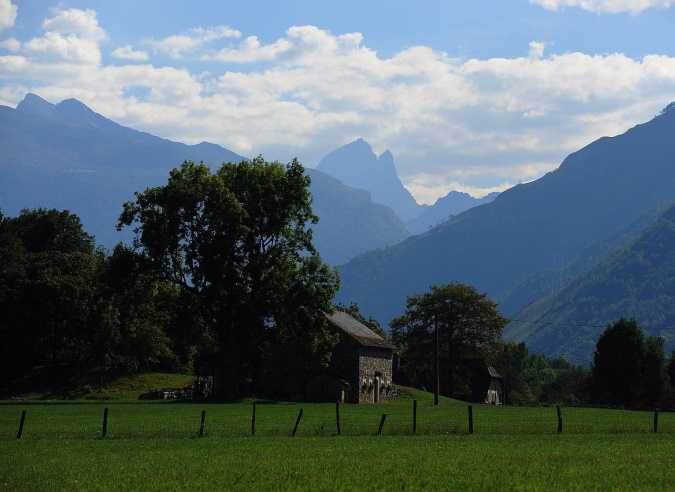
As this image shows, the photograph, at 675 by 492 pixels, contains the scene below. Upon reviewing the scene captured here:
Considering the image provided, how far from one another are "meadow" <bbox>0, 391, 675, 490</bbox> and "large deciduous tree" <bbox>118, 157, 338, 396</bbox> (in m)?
22.1

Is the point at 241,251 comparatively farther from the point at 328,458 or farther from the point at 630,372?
the point at 630,372

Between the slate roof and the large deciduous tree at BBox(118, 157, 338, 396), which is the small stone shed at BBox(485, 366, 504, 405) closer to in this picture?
the slate roof

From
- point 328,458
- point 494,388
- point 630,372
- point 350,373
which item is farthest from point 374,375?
point 328,458

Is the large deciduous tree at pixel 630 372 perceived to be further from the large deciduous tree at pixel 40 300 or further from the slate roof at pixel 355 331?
the large deciduous tree at pixel 40 300

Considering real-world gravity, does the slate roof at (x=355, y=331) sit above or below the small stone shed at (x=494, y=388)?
above

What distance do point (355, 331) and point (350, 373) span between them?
217 inches

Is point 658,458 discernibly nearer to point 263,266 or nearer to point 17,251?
point 263,266

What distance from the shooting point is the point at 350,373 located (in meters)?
76.5

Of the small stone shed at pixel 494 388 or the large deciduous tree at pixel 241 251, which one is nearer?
the large deciduous tree at pixel 241 251

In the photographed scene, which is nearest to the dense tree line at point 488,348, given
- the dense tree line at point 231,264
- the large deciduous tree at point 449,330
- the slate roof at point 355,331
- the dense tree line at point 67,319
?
the large deciduous tree at point 449,330

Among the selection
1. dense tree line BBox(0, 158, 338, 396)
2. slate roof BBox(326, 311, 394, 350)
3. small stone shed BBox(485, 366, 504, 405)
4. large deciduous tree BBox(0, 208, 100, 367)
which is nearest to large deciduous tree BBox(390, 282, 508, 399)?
slate roof BBox(326, 311, 394, 350)

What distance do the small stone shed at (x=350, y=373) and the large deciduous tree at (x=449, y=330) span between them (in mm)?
18653

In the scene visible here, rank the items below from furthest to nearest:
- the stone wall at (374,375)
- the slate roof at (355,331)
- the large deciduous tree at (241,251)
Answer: the slate roof at (355,331), the stone wall at (374,375), the large deciduous tree at (241,251)

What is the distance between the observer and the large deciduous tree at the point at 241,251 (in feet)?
202
